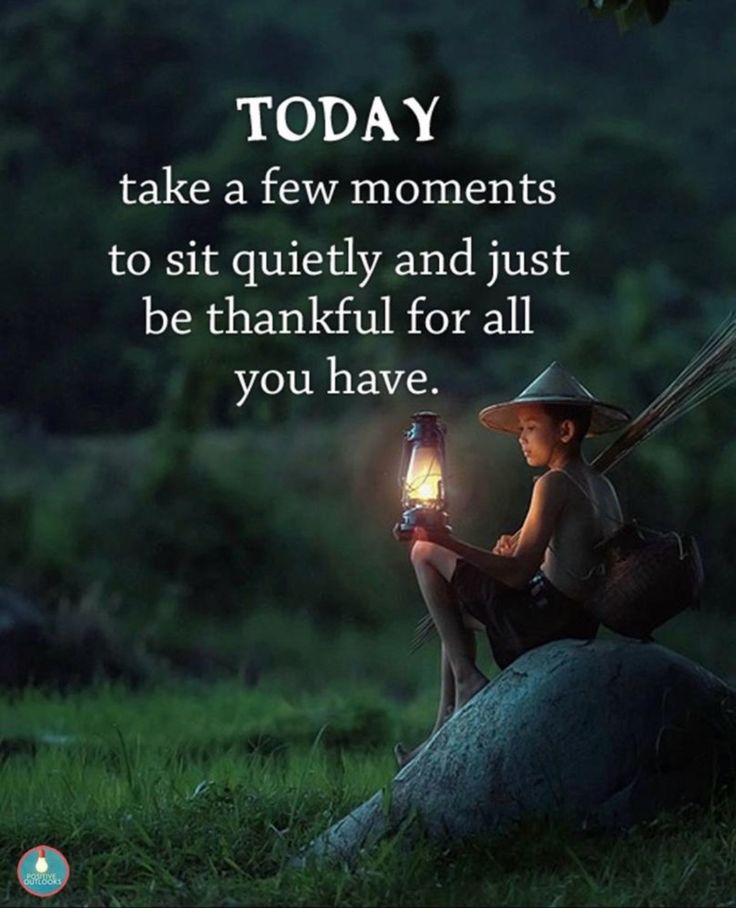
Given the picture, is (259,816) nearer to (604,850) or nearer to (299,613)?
(604,850)

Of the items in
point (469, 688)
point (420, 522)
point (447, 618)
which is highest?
point (420, 522)

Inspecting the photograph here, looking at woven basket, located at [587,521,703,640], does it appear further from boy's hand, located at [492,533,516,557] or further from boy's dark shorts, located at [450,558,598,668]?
boy's hand, located at [492,533,516,557]

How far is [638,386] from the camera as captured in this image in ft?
38.5

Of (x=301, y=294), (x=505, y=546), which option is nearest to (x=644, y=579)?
(x=505, y=546)

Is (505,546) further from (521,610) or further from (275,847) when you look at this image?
(275,847)

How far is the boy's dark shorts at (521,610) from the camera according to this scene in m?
4.75

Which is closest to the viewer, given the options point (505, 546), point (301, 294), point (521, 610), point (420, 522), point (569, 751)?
point (569, 751)

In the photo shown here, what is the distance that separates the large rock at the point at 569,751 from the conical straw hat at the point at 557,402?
655 mm

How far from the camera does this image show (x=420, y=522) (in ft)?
15.3

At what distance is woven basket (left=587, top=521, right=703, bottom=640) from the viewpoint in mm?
4617

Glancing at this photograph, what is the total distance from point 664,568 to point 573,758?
55cm

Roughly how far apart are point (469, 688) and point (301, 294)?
26.0 feet

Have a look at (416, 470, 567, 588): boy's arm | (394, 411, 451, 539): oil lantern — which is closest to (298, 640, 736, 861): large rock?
(416, 470, 567, 588): boy's arm

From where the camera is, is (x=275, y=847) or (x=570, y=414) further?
(x=570, y=414)
